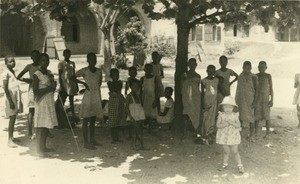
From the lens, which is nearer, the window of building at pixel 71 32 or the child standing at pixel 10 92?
the child standing at pixel 10 92

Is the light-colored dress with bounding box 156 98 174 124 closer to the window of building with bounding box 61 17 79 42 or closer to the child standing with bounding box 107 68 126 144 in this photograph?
the child standing with bounding box 107 68 126 144

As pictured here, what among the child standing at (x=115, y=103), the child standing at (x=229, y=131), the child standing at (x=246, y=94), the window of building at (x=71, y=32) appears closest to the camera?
the child standing at (x=229, y=131)

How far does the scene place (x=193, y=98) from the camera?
7.15m

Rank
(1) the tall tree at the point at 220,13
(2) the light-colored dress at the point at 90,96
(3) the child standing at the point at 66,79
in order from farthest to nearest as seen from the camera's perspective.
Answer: (3) the child standing at the point at 66,79 < (2) the light-colored dress at the point at 90,96 < (1) the tall tree at the point at 220,13

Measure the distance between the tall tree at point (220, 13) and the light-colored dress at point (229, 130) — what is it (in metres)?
1.40

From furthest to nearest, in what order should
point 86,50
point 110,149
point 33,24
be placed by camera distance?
point 86,50, point 33,24, point 110,149

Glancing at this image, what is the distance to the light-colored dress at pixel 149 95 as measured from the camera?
766 cm

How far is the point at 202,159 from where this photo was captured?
6.23 metres

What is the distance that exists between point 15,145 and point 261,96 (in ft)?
14.6

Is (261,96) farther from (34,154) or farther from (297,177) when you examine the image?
(34,154)

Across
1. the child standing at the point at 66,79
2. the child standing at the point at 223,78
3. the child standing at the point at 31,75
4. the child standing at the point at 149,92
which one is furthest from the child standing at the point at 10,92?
the child standing at the point at 223,78

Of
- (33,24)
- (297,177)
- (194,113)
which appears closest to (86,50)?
(33,24)

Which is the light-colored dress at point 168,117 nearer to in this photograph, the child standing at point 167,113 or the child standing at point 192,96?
the child standing at point 167,113

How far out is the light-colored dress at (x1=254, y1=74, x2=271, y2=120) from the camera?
7484mm
